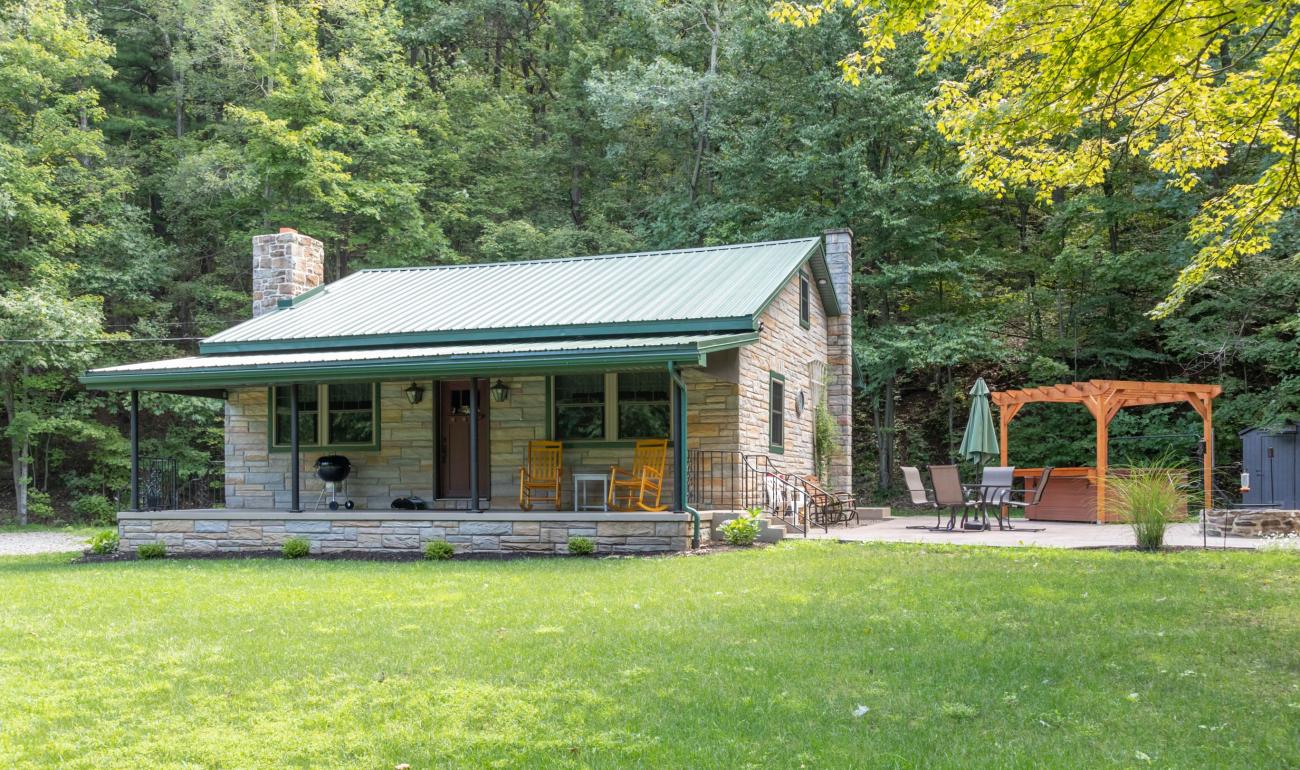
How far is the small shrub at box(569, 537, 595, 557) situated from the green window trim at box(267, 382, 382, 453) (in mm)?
4257

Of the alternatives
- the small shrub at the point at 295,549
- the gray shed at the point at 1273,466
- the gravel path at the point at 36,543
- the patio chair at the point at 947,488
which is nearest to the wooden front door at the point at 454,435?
the small shrub at the point at 295,549

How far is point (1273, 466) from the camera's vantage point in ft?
51.2

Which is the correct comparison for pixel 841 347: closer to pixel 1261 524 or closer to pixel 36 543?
pixel 1261 524

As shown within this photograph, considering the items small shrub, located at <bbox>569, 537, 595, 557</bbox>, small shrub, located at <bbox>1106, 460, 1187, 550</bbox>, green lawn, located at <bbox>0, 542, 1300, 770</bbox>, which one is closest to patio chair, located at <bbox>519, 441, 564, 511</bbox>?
small shrub, located at <bbox>569, 537, 595, 557</bbox>

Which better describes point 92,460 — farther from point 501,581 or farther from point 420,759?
point 420,759

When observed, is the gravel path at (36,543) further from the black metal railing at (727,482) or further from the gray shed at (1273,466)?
the gray shed at (1273,466)

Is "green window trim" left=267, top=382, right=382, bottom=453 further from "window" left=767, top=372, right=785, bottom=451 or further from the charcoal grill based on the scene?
"window" left=767, top=372, right=785, bottom=451

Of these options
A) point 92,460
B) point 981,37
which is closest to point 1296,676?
point 981,37

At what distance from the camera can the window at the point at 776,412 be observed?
14176 mm

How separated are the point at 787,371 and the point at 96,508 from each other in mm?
15446

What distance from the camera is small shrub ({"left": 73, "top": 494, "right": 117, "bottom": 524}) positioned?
21297 mm

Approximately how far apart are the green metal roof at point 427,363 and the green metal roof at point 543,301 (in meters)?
0.30

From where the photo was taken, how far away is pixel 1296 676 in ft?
17.1

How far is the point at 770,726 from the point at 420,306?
39.5ft
